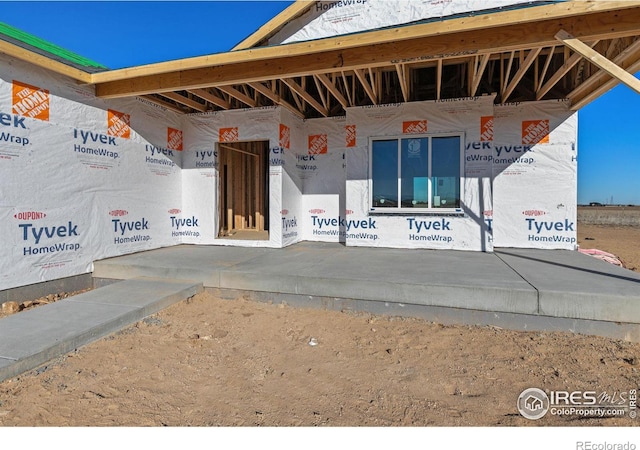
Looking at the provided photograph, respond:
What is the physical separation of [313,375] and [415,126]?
17.4ft

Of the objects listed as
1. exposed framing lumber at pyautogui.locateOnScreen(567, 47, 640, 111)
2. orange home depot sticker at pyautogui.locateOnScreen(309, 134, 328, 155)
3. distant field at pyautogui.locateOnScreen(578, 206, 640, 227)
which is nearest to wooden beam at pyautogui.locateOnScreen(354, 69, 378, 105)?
orange home depot sticker at pyautogui.locateOnScreen(309, 134, 328, 155)

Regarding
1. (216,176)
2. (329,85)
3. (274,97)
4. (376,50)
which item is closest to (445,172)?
(329,85)

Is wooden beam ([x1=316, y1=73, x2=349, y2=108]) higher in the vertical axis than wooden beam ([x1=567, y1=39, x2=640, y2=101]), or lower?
higher

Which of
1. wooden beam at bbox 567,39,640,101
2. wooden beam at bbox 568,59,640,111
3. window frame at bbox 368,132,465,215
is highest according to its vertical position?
wooden beam at bbox 567,39,640,101

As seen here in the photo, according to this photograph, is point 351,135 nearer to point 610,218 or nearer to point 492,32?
point 492,32

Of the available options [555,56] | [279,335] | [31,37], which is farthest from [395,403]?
[31,37]

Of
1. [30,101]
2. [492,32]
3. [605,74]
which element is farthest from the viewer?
[605,74]

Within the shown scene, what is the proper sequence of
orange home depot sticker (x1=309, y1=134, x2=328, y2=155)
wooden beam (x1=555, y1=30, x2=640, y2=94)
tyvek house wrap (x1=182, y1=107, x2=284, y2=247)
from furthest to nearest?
orange home depot sticker (x1=309, y1=134, x2=328, y2=155) < tyvek house wrap (x1=182, y1=107, x2=284, y2=247) < wooden beam (x1=555, y1=30, x2=640, y2=94)

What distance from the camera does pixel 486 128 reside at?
615 centimetres

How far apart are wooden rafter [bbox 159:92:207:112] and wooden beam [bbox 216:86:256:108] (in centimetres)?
81

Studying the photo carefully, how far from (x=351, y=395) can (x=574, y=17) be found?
14.7ft

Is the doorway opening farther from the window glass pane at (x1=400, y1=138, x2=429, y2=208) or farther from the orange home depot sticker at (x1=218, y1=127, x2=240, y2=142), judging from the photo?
the window glass pane at (x1=400, y1=138, x2=429, y2=208)

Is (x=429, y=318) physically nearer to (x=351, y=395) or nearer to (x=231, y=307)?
(x=351, y=395)

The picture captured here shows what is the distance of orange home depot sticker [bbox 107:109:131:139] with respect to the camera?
5.63m
